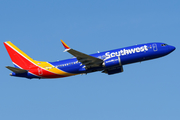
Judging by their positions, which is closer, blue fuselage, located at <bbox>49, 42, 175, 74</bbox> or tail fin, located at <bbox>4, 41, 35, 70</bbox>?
blue fuselage, located at <bbox>49, 42, 175, 74</bbox>

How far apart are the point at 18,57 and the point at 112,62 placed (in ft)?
74.9

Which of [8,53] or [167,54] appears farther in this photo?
[8,53]

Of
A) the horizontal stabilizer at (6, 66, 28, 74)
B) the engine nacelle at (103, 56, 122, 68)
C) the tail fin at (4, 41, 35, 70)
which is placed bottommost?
the engine nacelle at (103, 56, 122, 68)

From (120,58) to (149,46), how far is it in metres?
7.07

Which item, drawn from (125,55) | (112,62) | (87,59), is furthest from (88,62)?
(125,55)

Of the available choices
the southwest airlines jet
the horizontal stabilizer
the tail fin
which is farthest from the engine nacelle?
the horizontal stabilizer

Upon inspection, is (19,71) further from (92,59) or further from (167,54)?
(167,54)

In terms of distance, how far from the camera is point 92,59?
226 ft

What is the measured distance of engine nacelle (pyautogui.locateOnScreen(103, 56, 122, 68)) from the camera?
68500 mm

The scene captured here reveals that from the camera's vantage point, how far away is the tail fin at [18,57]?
74812 millimetres

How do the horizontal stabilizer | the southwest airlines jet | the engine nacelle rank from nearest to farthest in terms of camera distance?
1. the engine nacelle
2. the southwest airlines jet
3. the horizontal stabilizer

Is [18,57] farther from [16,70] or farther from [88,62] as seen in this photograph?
[88,62]

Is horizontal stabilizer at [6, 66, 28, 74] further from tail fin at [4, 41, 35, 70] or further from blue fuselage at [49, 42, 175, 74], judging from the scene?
blue fuselage at [49, 42, 175, 74]

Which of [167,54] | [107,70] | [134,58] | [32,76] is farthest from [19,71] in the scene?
[167,54]
